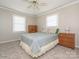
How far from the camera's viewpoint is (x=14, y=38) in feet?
17.3

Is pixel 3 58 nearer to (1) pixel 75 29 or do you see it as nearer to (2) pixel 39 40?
(2) pixel 39 40

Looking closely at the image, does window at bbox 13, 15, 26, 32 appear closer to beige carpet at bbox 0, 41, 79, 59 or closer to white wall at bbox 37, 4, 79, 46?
beige carpet at bbox 0, 41, 79, 59

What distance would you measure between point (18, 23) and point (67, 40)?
13.8ft

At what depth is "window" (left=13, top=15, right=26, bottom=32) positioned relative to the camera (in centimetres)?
527

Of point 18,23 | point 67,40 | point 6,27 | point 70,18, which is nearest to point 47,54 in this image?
point 67,40

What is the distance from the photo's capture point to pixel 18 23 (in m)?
5.55

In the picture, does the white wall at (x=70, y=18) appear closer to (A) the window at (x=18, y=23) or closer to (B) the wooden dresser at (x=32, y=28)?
(B) the wooden dresser at (x=32, y=28)

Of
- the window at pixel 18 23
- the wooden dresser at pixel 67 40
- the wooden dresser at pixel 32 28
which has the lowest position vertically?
the wooden dresser at pixel 67 40

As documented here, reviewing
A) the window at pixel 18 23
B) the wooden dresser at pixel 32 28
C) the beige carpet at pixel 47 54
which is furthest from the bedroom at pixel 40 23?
the wooden dresser at pixel 32 28

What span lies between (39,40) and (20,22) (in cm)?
375

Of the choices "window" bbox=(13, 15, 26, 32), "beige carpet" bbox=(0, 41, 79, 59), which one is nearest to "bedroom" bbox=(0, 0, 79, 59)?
"beige carpet" bbox=(0, 41, 79, 59)

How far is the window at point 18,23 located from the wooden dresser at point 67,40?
11.9ft

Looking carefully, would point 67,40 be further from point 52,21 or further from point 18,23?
point 18,23

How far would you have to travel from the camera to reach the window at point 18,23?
5.27 meters
